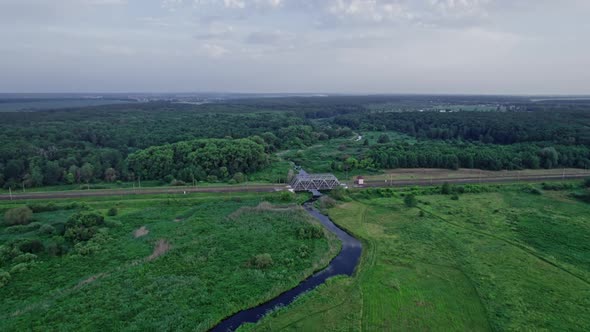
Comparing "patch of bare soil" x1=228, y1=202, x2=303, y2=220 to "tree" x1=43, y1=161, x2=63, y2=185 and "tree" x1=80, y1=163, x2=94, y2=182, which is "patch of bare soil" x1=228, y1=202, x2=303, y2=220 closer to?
"tree" x1=80, y1=163, x2=94, y2=182

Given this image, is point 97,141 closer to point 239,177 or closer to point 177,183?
point 177,183

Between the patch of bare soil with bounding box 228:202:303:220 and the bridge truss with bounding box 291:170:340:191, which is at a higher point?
the bridge truss with bounding box 291:170:340:191

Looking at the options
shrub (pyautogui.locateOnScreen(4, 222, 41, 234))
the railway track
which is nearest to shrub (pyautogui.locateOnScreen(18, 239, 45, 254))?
shrub (pyautogui.locateOnScreen(4, 222, 41, 234))

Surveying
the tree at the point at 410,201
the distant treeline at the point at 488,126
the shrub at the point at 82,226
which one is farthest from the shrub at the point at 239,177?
the distant treeline at the point at 488,126

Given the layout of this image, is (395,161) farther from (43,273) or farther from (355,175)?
(43,273)

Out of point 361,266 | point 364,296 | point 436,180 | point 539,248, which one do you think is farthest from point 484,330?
point 436,180

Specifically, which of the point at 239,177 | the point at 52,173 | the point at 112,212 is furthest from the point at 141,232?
the point at 52,173
